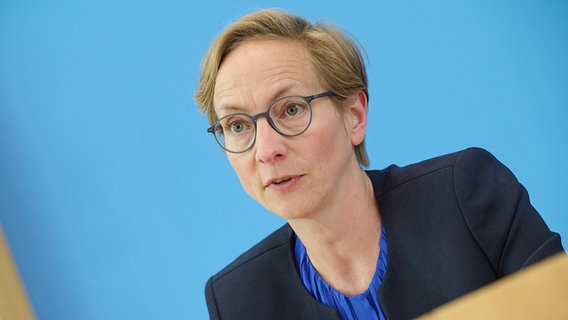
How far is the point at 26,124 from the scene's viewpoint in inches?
99.8

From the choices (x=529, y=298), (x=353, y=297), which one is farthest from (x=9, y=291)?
(x=353, y=297)

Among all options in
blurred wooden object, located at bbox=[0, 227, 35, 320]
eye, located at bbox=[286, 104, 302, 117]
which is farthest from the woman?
blurred wooden object, located at bbox=[0, 227, 35, 320]

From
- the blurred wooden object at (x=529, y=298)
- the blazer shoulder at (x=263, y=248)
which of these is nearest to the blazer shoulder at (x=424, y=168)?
the blazer shoulder at (x=263, y=248)

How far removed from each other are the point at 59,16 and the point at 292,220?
4.89ft

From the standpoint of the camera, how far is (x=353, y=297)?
1.35 m

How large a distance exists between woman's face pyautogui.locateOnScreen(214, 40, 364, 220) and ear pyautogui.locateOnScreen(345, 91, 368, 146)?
0.02 m

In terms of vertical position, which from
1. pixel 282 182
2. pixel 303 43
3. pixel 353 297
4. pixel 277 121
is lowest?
pixel 353 297

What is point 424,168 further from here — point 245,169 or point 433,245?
point 245,169

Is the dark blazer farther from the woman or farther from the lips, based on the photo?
the lips

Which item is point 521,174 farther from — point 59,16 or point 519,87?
point 59,16

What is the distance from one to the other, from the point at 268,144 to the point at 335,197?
18 cm

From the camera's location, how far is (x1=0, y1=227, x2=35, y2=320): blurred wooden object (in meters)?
0.29

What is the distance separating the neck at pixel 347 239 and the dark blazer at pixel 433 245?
0.04m

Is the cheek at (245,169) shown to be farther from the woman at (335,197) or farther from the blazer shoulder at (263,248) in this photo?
the blazer shoulder at (263,248)
